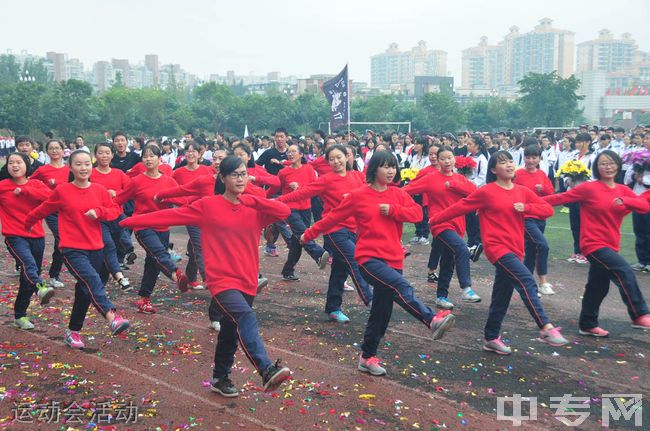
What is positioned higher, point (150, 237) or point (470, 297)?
point (150, 237)

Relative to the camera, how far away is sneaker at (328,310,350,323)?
297 inches

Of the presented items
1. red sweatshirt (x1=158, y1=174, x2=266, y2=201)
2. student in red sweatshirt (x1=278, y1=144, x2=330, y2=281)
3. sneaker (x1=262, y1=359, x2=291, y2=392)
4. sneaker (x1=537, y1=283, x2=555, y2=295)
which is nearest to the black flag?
student in red sweatshirt (x1=278, y1=144, x2=330, y2=281)

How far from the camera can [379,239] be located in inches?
235

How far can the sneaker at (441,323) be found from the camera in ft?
17.7

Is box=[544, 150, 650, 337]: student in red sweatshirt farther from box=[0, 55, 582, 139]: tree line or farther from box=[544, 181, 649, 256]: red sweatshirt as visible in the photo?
box=[0, 55, 582, 139]: tree line

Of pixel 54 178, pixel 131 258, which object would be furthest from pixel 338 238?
pixel 131 258

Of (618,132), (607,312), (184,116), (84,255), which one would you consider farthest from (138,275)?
(184,116)

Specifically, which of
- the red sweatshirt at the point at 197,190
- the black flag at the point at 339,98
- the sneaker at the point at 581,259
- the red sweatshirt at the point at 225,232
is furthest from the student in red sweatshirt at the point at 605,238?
the black flag at the point at 339,98

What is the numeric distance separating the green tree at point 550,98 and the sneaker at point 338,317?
42573 millimetres

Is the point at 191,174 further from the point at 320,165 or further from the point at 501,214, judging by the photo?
→ the point at 501,214

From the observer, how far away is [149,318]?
25.2ft

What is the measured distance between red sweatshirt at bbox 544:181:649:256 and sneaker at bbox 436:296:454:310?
1.80 metres

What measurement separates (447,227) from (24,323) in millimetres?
4860

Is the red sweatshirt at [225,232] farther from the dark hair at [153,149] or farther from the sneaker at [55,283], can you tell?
the sneaker at [55,283]
